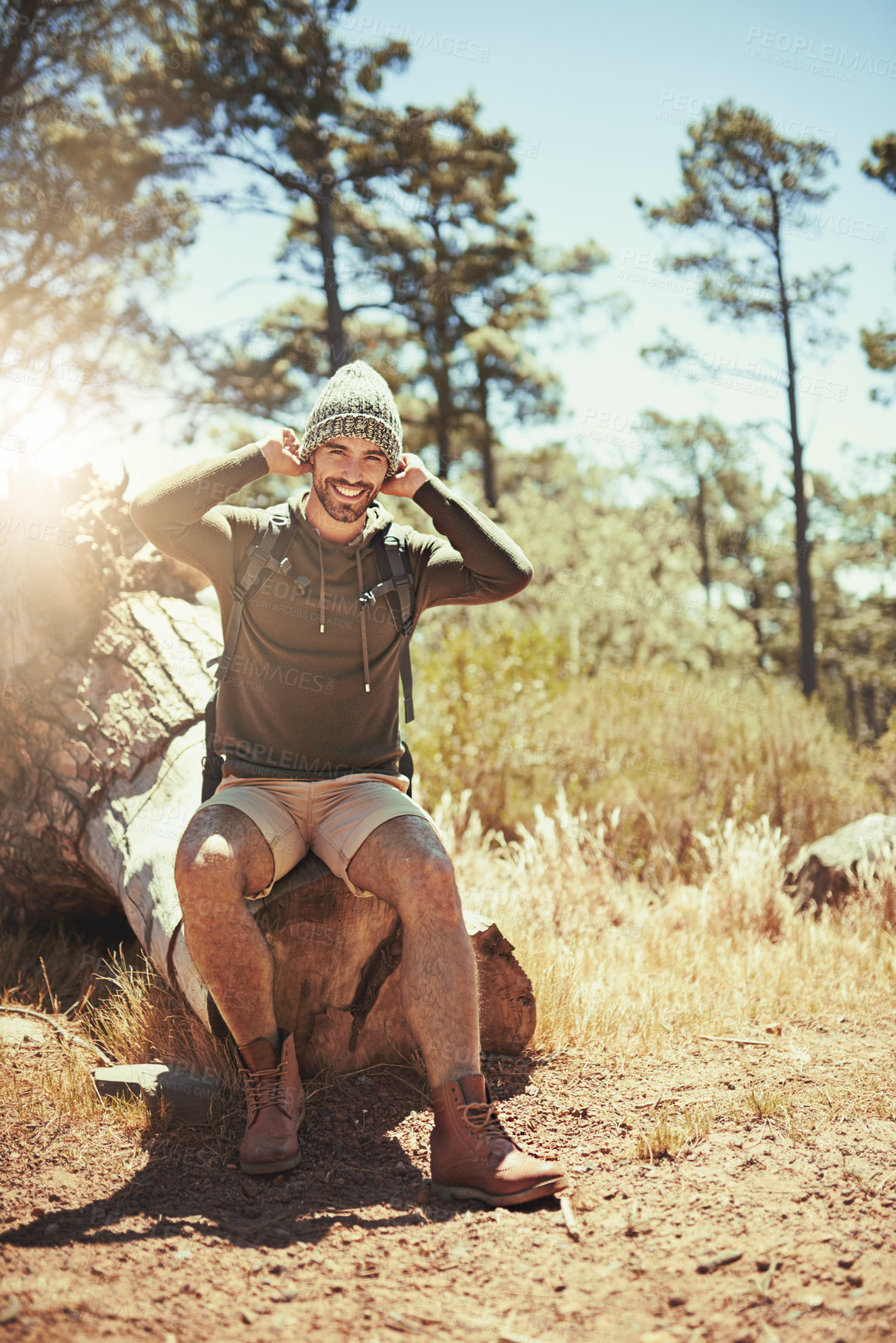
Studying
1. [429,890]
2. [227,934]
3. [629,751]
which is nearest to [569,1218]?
[429,890]

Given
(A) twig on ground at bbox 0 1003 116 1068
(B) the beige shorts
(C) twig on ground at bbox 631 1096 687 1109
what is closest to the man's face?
(B) the beige shorts

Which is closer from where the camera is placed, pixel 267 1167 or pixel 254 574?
pixel 267 1167

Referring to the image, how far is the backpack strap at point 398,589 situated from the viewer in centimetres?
307

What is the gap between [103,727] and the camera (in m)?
4.13

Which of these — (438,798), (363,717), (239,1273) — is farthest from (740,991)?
(438,798)

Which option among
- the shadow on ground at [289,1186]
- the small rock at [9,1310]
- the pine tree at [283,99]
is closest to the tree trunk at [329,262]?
the pine tree at [283,99]

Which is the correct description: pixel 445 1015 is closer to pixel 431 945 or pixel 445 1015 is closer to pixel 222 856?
pixel 431 945

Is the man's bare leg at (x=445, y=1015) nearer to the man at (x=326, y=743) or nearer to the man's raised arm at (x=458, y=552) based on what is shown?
the man at (x=326, y=743)

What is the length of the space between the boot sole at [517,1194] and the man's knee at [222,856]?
39.2 inches

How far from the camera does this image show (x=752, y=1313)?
175 centimetres

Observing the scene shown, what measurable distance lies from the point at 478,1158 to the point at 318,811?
1.12m

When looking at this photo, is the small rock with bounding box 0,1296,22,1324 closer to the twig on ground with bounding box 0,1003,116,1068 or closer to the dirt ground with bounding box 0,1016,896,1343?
the dirt ground with bounding box 0,1016,896,1343

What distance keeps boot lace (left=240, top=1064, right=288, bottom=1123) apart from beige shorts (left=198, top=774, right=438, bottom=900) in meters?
0.51

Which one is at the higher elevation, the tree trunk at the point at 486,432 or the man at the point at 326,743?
the tree trunk at the point at 486,432
